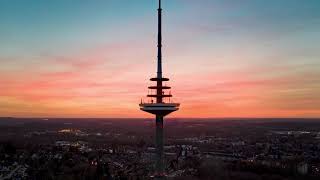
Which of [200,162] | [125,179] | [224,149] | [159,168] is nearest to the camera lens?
[159,168]

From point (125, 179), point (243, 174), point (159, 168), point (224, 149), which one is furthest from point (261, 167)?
point (224, 149)

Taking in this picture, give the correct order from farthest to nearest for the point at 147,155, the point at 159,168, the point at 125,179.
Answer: the point at 147,155
the point at 125,179
the point at 159,168

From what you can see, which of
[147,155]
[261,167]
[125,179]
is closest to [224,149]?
[147,155]

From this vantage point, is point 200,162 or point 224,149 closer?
point 200,162

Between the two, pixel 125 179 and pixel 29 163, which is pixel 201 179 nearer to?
pixel 125 179

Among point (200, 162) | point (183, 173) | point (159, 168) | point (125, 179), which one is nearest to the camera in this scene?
point (159, 168)

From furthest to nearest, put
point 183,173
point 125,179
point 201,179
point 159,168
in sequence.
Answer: point 183,173
point 201,179
point 125,179
point 159,168

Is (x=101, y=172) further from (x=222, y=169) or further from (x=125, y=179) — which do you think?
(x=222, y=169)

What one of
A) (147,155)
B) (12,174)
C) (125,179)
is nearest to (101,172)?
(125,179)

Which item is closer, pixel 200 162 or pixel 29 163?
pixel 29 163
